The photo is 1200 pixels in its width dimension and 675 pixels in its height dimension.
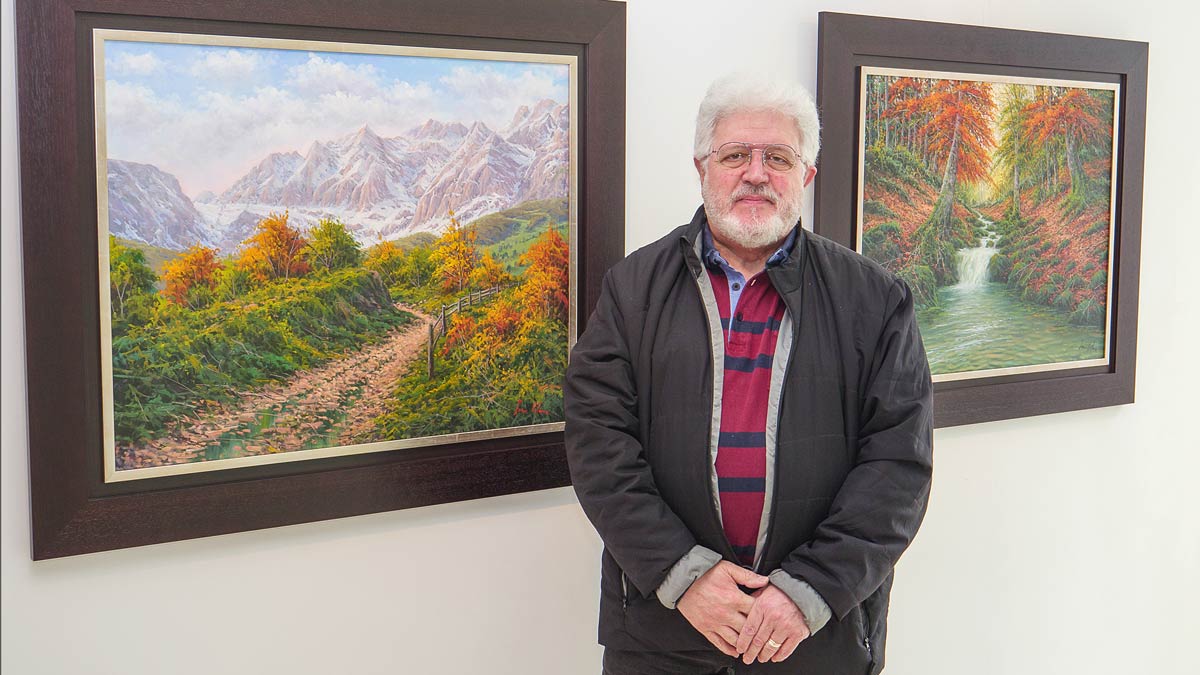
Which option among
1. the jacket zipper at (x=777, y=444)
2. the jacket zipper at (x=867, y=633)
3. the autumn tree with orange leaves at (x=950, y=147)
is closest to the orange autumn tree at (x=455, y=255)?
the jacket zipper at (x=777, y=444)

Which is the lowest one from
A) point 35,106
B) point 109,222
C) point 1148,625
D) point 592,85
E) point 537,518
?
point 1148,625

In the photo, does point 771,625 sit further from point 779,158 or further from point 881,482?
point 779,158

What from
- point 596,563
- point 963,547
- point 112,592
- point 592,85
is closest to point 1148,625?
point 963,547

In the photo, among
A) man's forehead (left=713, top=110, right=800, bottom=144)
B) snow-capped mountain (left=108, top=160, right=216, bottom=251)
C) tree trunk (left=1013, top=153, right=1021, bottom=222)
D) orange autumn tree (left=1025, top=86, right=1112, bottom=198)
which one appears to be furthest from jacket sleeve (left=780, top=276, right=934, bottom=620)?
snow-capped mountain (left=108, top=160, right=216, bottom=251)

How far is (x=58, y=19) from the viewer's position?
153 cm

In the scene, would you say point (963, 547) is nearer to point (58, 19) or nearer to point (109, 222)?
point (109, 222)

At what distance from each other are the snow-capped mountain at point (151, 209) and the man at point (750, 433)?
678mm

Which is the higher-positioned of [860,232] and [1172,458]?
[860,232]

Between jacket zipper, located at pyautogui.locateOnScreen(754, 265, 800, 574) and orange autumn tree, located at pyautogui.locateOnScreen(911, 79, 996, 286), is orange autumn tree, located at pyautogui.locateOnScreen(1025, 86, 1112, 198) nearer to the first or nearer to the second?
orange autumn tree, located at pyautogui.locateOnScreen(911, 79, 996, 286)

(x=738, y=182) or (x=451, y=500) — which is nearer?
(x=738, y=182)

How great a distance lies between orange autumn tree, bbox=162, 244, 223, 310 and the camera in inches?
65.1

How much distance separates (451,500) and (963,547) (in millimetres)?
1413

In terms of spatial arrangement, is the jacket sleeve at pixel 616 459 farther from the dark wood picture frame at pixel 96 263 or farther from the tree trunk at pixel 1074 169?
the tree trunk at pixel 1074 169

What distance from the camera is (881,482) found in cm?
164
